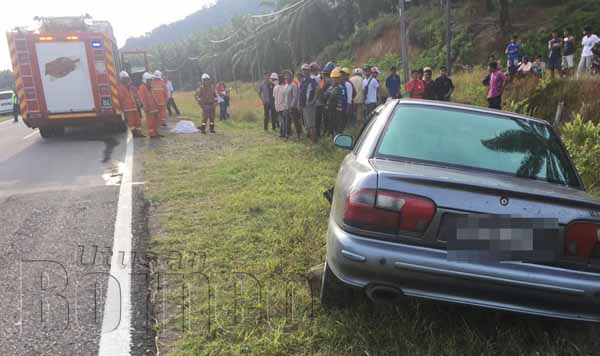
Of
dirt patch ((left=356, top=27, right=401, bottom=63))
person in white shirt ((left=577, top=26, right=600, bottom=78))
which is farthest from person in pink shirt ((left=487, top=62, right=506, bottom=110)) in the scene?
dirt patch ((left=356, top=27, right=401, bottom=63))

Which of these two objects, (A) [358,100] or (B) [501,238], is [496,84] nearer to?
(A) [358,100]

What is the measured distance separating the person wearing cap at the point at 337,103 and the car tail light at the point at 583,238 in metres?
7.02

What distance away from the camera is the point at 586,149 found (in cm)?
559

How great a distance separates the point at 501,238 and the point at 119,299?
2511mm

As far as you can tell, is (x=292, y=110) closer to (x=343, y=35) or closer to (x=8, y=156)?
(x=8, y=156)

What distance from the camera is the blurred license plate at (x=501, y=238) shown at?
2148 mm

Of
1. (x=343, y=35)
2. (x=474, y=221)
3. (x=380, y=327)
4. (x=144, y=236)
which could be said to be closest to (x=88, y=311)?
(x=144, y=236)

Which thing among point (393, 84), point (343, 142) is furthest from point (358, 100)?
point (343, 142)

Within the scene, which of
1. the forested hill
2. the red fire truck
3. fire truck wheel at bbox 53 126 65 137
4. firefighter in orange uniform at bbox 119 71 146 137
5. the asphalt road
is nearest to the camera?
the asphalt road

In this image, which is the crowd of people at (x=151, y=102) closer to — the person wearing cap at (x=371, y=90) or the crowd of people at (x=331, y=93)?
the crowd of people at (x=331, y=93)

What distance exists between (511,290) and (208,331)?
1.73 meters

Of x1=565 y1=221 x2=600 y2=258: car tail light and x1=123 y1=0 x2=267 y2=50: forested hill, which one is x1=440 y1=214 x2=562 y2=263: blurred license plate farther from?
x1=123 y1=0 x2=267 y2=50: forested hill

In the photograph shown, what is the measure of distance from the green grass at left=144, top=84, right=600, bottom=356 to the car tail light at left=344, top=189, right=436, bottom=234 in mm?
726

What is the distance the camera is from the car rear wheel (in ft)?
9.09
